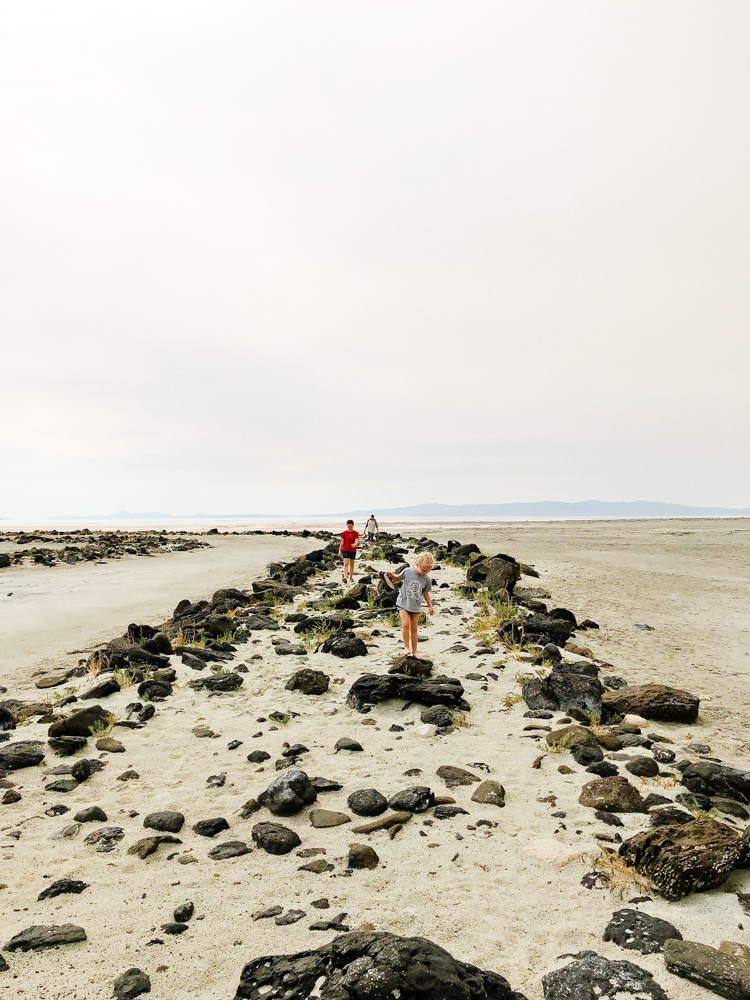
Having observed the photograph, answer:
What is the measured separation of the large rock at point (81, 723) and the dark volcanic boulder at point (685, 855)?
6.58 metres

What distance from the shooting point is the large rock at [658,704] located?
Result: 7.53m

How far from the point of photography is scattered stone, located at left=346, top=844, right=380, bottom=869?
15.2 feet

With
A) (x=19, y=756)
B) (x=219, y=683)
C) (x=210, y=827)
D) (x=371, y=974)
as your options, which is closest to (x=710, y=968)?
(x=371, y=974)

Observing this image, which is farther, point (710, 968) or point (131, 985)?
point (131, 985)

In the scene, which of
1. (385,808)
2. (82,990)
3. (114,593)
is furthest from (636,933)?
(114,593)

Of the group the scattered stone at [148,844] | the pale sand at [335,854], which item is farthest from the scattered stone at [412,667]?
the scattered stone at [148,844]

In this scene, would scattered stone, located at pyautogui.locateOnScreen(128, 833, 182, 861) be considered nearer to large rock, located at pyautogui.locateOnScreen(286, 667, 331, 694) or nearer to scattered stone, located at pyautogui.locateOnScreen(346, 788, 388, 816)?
scattered stone, located at pyautogui.locateOnScreen(346, 788, 388, 816)

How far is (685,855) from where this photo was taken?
4.08 meters

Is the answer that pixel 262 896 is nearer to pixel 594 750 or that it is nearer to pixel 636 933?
pixel 636 933

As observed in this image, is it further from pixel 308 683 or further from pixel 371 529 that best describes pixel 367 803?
pixel 371 529

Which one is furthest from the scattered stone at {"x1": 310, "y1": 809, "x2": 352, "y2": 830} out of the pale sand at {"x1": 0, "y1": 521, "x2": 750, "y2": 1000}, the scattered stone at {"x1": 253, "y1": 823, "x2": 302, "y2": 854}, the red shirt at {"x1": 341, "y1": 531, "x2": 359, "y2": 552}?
the red shirt at {"x1": 341, "y1": 531, "x2": 359, "y2": 552}

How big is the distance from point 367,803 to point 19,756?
436 centimetres

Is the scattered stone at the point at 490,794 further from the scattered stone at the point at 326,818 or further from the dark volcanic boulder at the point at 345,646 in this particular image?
the dark volcanic boulder at the point at 345,646

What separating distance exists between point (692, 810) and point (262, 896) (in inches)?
156
